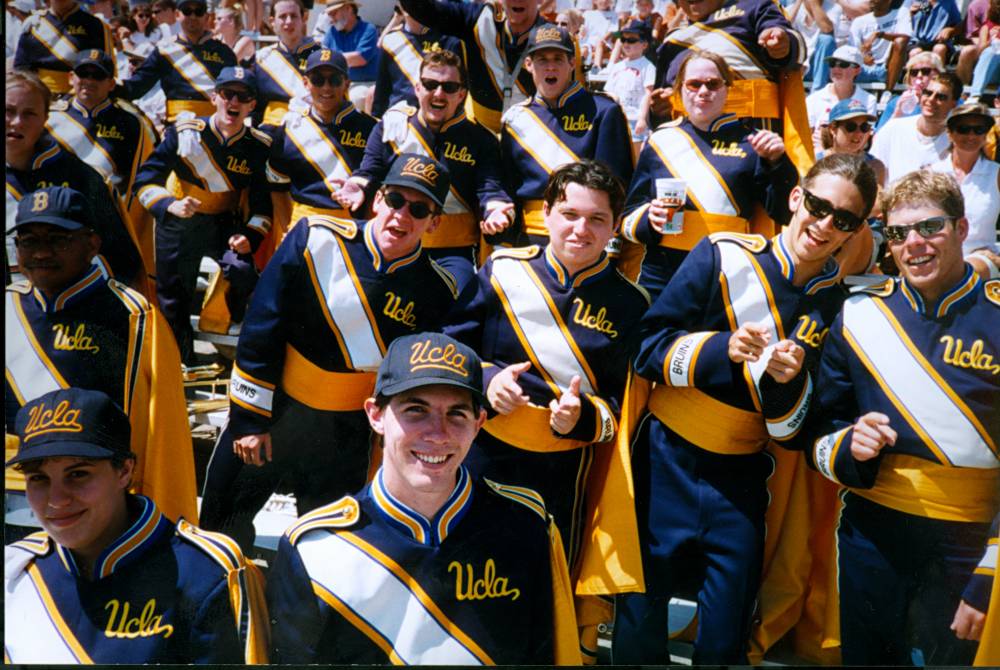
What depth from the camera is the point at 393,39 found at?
295 cm

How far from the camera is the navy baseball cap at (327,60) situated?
9.70ft

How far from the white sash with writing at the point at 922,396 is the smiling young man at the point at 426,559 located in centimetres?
98

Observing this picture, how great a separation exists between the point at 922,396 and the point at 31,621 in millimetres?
2265

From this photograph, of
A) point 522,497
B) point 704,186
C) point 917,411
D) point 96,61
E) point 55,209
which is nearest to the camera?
point 522,497

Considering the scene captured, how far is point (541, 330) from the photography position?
2719 millimetres

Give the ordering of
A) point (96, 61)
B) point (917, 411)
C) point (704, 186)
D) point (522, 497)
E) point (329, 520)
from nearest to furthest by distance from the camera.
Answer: point (329, 520)
point (522, 497)
point (917, 411)
point (704, 186)
point (96, 61)

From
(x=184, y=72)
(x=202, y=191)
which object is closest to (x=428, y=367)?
(x=202, y=191)

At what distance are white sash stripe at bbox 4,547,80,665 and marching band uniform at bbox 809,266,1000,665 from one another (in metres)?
1.94

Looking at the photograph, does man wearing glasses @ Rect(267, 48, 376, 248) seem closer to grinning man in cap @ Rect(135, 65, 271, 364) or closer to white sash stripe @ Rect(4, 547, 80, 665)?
grinning man in cap @ Rect(135, 65, 271, 364)

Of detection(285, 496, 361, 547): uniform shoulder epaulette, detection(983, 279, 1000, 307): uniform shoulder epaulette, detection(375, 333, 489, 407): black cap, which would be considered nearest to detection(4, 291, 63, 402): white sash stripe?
detection(285, 496, 361, 547): uniform shoulder epaulette

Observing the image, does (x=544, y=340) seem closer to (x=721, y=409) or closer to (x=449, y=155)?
(x=721, y=409)

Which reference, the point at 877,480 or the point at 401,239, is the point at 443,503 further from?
the point at 877,480

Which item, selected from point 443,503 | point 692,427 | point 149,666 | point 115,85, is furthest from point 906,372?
point 115,85

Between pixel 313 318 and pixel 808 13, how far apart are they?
5.30 ft
